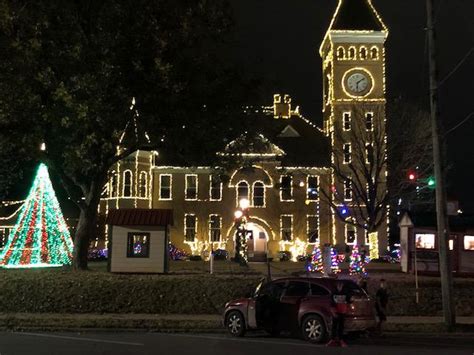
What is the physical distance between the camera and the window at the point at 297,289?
14648 mm

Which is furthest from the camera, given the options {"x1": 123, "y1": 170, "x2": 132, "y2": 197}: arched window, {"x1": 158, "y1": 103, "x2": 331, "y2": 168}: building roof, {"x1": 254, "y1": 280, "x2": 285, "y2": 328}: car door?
{"x1": 123, "y1": 170, "x2": 132, "y2": 197}: arched window

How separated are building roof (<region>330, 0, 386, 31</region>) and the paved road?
48866mm

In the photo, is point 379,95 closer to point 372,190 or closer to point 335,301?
point 372,190

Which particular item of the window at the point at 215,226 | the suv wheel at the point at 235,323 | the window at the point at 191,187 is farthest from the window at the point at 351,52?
the suv wheel at the point at 235,323

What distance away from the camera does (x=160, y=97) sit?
21.2 metres

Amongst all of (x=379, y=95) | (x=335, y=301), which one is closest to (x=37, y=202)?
(x=335, y=301)

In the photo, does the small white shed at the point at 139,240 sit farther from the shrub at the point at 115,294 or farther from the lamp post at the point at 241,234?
the shrub at the point at 115,294

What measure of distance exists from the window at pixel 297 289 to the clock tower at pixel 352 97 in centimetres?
3440

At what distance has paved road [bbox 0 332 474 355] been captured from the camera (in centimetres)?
1241

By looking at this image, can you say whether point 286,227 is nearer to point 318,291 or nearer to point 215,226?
point 215,226

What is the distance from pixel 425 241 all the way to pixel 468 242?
6.85 ft

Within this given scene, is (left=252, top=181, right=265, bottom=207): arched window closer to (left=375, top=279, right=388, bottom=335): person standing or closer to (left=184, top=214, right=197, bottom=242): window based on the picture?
(left=184, top=214, right=197, bottom=242): window

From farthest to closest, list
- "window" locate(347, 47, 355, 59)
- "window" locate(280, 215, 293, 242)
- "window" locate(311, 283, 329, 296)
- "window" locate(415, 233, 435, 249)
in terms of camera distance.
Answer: "window" locate(347, 47, 355, 59)
"window" locate(280, 215, 293, 242)
"window" locate(415, 233, 435, 249)
"window" locate(311, 283, 329, 296)

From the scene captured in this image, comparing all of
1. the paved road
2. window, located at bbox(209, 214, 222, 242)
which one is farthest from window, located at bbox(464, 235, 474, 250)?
window, located at bbox(209, 214, 222, 242)
